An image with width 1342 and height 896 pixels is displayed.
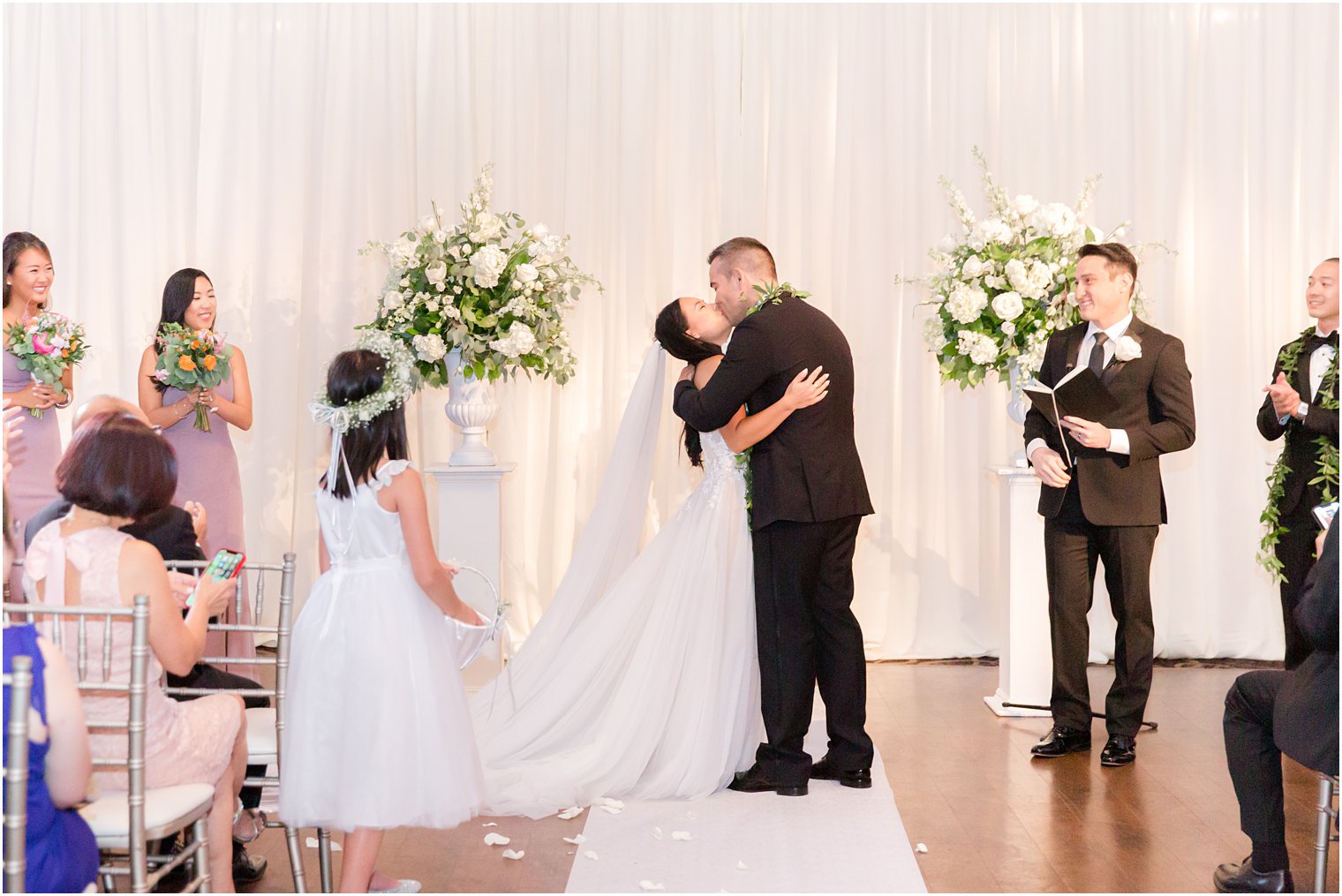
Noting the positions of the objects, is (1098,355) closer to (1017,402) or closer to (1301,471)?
(1017,402)

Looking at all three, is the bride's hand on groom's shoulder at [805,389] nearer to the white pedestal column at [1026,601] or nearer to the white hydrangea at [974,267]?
the white hydrangea at [974,267]

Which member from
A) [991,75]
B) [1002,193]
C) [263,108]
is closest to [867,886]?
[1002,193]

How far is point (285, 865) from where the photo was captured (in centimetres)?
380

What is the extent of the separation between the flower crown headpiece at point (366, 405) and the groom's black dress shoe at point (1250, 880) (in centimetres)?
259

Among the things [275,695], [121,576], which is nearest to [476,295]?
[275,695]

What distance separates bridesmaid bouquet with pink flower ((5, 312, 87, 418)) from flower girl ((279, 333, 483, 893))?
2.07m

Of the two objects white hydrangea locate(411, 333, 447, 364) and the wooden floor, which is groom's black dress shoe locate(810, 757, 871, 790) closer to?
the wooden floor

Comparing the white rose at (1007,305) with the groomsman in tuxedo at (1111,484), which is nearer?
the groomsman in tuxedo at (1111,484)

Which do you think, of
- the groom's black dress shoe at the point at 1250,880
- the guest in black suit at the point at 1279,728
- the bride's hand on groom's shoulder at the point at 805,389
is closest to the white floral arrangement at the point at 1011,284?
the bride's hand on groom's shoulder at the point at 805,389

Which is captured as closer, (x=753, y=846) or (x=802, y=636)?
(x=753, y=846)

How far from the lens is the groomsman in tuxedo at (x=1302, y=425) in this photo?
4762 mm

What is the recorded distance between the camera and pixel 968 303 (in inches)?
202

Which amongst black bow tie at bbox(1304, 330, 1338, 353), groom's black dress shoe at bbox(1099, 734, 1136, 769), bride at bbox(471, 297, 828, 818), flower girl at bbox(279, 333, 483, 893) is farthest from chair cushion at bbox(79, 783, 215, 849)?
black bow tie at bbox(1304, 330, 1338, 353)

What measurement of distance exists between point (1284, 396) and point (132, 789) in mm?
4026
